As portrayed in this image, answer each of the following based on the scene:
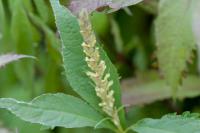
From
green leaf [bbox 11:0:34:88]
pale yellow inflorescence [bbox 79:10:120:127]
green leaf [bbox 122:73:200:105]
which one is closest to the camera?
pale yellow inflorescence [bbox 79:10:120:127]

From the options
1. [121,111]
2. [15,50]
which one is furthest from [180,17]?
[15,50]

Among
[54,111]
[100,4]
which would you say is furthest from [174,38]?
[54,111]

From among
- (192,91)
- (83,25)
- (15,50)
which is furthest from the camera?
(192,91)

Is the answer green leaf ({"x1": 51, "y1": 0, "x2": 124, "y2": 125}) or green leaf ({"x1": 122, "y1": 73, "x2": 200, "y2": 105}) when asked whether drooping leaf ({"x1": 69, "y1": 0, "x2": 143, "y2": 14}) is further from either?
green leaf ({"x1": 122, "y1": 73, "x2": 200, "y2": 105})

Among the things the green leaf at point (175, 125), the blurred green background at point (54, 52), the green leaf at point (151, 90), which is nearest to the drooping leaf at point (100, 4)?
the blurred green background at point (54, 52)

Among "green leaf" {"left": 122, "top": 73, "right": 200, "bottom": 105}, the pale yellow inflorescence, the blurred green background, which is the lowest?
"green leaf" {"left": 122, "top": 73, "right": 200, "bottom": 105}

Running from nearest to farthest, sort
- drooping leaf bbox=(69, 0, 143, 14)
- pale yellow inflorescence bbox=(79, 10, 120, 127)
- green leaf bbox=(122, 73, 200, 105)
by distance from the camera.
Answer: pale yellow inflorescence bbox=(79, 10, 120, 127), drooping leaf bbox=(69, 0, 143, 14), green leaf bbox=(122, 73, 200, 105)

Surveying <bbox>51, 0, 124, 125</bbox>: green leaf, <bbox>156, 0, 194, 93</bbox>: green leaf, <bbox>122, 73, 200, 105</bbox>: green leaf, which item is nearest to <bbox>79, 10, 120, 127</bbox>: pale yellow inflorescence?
<bbox>51, 0, 124, 125</bbox>: green leaf

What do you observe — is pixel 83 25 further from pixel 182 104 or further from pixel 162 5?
pixel 182 104
